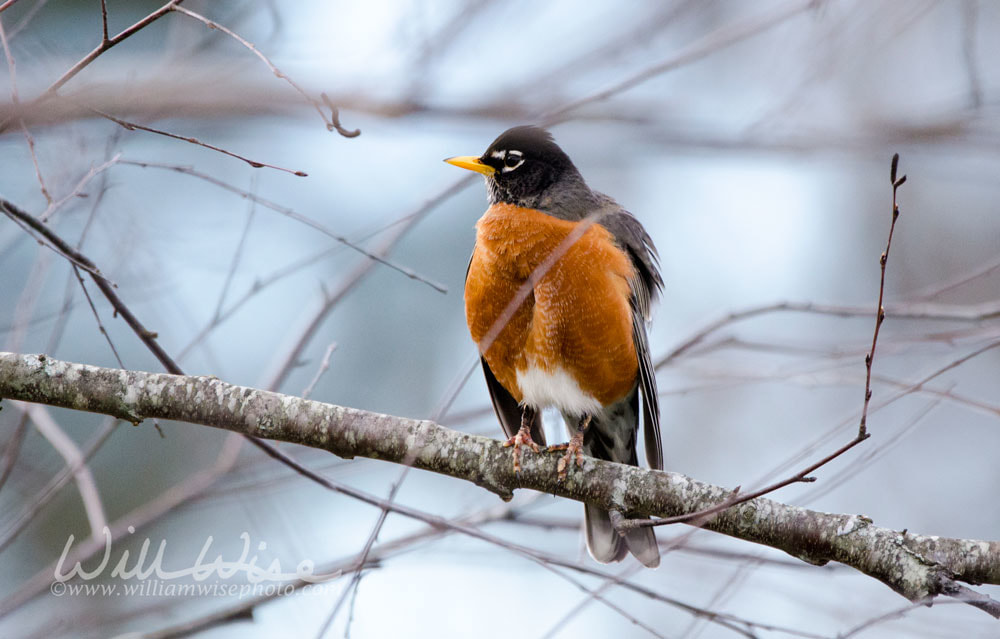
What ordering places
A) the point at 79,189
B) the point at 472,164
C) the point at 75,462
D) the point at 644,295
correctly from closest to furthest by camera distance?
1. the point at 75,462
2. the point at 79,189
3. the point at 644,295
4. the point at 472,164

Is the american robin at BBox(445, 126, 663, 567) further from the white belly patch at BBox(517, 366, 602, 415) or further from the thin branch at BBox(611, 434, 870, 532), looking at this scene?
the thin branch at BBox(611, 434, 870, 532)

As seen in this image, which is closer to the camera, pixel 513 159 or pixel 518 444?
pixel 518 444

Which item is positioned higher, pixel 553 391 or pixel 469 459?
pixel 553 391

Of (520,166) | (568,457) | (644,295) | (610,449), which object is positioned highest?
(520,166)

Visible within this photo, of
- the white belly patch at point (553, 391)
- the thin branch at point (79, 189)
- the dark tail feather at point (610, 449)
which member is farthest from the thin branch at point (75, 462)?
the dark tail feather at point (610, 449)

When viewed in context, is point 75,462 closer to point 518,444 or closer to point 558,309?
point 518,444

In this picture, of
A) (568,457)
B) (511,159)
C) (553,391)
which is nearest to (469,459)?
(568,457)
